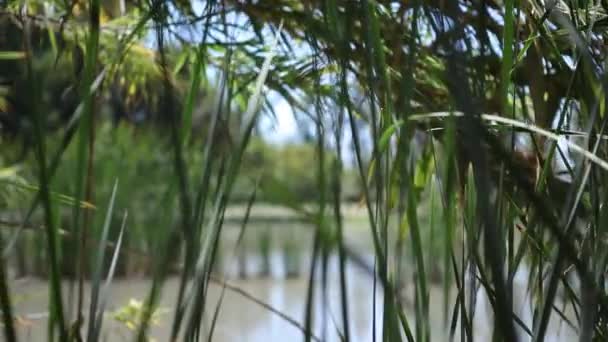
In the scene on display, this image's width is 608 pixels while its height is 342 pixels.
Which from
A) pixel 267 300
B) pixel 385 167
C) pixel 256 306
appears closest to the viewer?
pixel 385 167

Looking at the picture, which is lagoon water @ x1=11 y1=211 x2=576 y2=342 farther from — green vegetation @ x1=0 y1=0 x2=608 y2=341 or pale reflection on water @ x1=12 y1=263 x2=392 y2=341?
green vegetation @ x1=0 y1=0 x2=608 y2=341

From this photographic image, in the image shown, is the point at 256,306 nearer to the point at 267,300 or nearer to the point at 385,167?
the point at 267,300

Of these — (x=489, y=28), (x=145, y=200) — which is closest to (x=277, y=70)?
(x=489, y=28)

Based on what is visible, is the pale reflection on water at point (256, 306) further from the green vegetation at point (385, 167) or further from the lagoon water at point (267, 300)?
the green vegetation at point (385, 167)

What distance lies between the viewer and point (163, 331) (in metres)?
3.07

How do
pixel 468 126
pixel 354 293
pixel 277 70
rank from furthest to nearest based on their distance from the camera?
pixel 354 293 < pixel 277 70 < pixel 468 126

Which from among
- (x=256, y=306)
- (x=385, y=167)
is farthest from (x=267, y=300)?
(x=385, y=167)

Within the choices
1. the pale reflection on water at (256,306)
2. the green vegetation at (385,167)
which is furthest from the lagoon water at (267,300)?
the green vegetation at (385,167)

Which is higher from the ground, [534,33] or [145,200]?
[534,33]

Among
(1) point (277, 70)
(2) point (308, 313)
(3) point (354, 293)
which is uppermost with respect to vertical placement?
(1) point (277, 70)

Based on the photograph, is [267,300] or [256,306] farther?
[267,300]

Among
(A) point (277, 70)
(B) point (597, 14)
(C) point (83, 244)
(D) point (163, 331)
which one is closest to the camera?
Answer: (C) point (83, 244)

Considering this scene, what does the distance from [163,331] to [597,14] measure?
2697 mm

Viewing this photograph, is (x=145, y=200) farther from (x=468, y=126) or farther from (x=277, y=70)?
(x=468, y=126)
